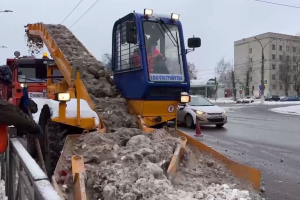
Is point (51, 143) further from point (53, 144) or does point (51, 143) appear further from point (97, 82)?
point (97, 82)

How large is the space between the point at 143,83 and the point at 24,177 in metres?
3.20

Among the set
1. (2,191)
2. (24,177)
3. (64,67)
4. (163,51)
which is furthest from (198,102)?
(24,177)

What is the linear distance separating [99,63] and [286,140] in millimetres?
7122

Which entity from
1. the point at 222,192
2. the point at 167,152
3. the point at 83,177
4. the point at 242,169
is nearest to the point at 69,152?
the point at 83,177

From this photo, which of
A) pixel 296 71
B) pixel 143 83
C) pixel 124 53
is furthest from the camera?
pixel 296 71

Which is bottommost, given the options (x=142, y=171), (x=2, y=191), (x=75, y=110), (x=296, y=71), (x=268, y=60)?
(x=2, y=191)

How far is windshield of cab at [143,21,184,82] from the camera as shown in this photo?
241 inches

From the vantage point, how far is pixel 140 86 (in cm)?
602

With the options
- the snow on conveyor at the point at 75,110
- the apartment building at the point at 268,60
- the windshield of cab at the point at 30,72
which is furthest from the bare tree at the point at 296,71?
the snow on conveyor at the point at 75,110

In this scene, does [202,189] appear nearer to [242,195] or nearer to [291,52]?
[242,195]

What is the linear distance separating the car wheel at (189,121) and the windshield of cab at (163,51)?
8255 mm

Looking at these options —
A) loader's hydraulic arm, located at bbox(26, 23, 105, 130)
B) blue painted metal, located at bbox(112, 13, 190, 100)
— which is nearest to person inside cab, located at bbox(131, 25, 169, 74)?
blue painted metal, located at bbox(112, 13, 190, 100)

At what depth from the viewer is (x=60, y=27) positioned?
945 centimetres

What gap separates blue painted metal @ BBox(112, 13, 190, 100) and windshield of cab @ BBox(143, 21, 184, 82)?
0.08 metres
